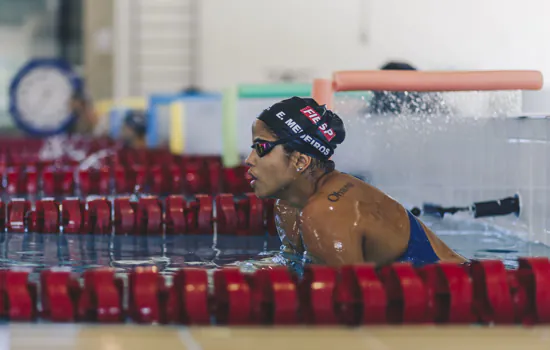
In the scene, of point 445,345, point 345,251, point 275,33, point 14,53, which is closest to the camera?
point 445,345

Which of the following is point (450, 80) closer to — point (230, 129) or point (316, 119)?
point (316, 119)

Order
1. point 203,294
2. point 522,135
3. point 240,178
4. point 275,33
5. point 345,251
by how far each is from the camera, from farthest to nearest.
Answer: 1. point 275,33
2. point 240,178
3. point 522,135
4. point 345,251
5. point 203,294

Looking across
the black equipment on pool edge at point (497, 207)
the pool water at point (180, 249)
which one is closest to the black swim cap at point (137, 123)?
the pool water at point (180, 249)

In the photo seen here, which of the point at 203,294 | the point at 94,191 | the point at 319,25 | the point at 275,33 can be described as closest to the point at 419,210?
the point at 203,294

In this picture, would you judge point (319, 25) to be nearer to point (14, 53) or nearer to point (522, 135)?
point (522, 135)

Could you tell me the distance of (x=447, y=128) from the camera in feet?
14.0

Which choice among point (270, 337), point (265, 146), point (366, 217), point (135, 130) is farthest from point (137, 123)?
point (270, 337)

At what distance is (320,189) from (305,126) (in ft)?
0.72

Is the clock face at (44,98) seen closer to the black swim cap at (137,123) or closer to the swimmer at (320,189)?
the black swim cap at (137,123)

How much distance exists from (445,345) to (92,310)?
1.02 metres

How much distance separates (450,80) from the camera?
3996mm

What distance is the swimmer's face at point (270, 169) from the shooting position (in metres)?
2.89

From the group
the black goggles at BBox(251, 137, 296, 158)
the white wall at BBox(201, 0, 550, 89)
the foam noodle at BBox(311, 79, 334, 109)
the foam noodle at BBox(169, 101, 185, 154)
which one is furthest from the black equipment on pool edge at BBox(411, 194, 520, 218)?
the foam noodle at BBox(169, 101, 185, 154)

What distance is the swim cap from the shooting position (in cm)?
287
